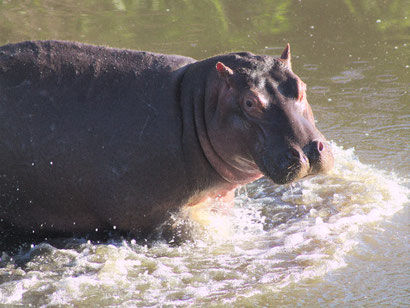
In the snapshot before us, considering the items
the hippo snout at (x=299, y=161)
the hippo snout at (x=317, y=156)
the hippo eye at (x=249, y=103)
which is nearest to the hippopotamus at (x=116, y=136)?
the hippo eye at (x=249, y=103)

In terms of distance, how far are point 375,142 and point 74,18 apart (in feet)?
22.0

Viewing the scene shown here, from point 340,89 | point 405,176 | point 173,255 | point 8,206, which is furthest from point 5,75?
point 340,89

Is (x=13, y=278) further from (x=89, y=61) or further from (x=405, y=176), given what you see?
(x=405, y=176)

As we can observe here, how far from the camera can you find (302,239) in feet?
19.7

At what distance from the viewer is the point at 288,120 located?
17.1 ft

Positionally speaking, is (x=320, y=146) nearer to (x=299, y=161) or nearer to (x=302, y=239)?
(x=299, y=161)

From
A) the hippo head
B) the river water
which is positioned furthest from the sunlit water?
the hippo head

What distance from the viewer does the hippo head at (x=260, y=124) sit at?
5.14 meters

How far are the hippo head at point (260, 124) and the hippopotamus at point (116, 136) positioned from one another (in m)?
0.01

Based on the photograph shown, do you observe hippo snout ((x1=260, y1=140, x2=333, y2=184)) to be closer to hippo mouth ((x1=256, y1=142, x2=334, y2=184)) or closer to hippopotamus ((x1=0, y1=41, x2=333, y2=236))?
hippo mouth ((x1=256, y1=142, x2=334, y2=184))

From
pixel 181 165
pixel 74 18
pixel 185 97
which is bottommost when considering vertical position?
pixel 74 18

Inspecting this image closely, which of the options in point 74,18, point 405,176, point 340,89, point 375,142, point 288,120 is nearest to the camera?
point 288,120

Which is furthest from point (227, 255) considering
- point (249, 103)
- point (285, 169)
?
point (249, 103)

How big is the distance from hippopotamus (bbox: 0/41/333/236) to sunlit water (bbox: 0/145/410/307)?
0.29m
